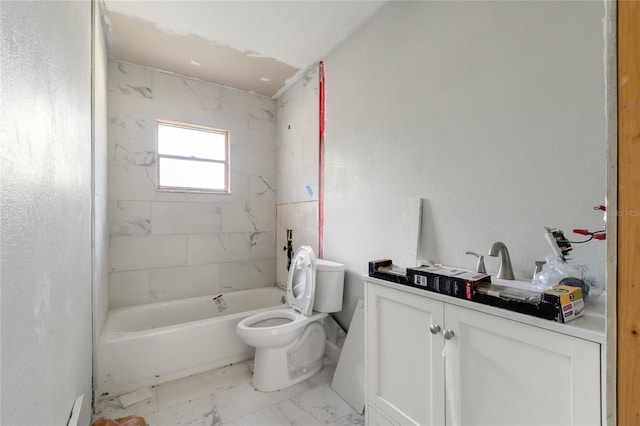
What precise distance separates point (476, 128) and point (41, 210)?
1734 millimetres

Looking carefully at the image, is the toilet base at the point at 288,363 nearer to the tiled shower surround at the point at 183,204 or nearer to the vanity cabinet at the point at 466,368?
the vanity cabinet at the point at 466,368

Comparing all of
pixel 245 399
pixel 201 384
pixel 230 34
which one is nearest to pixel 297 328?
pixel 245 399

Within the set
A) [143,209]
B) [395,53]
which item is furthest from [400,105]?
[143,209]

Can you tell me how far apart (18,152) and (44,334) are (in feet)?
1.74

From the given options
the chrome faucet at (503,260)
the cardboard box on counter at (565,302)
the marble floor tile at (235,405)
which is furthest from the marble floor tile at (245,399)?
the cardboard box on counter at (565,302)

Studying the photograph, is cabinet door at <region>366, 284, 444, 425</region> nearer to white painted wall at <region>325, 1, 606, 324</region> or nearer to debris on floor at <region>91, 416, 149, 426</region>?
white painted wall at <region>325, 1, 606, 324</region>

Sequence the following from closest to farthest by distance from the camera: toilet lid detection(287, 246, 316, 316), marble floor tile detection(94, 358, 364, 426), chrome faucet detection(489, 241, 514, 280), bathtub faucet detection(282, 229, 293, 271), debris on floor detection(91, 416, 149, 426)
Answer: chrome faucet detection(489, 241, 514, 280), debris on floor detection(91, 416, 149, 426), marble floor tile detection(94, 358, 364, 426), toilet lid detection(287, 246, 316, 316), bathtub faucet detection(282, 229, 293, 271)

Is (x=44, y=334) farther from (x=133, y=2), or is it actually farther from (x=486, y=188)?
(x=133, y=2)

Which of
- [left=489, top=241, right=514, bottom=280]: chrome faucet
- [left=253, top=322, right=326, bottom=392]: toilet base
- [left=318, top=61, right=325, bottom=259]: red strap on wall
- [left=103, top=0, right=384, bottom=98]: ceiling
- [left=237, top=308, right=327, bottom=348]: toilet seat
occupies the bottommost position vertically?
[left=253, top=322, right=326, bottom=392]: toilet base

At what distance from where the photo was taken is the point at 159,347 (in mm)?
2004

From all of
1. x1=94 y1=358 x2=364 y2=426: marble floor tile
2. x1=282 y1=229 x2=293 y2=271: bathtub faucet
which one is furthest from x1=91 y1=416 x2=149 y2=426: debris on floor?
x1=282 y1=229 x2=293 y2=271: bathtub faucet

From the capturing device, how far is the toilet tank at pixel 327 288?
7.07ft

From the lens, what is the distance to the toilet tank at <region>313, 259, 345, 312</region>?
2.15 m

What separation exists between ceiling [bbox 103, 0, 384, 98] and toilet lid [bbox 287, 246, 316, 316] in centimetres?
175
